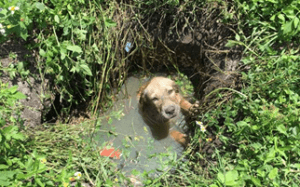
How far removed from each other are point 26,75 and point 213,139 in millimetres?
2024

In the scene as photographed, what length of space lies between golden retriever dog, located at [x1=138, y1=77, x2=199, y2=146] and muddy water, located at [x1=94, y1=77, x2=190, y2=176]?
0.08m

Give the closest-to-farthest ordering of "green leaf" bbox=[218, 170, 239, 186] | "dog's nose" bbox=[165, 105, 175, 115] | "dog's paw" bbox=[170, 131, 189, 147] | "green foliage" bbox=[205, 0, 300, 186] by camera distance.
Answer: "green leaf" bbox=[218, 170, 239, 186], "green foliage" bbox=[205, 0, 300, 186], "dog's nose" bbox=[165, 105, 175, 115], "dog's paw" bbox=[170, 131, 189, 147]

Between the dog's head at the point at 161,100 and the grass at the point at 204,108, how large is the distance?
40 cm

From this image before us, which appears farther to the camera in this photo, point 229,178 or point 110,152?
point 110,152

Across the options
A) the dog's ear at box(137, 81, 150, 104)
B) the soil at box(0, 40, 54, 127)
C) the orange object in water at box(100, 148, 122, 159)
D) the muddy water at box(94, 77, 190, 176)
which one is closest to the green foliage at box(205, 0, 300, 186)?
the muddy water at box(94, 77, 190, 176)

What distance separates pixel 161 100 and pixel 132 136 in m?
0.62

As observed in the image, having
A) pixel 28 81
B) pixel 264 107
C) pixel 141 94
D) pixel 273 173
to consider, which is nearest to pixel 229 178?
pixel 273 173

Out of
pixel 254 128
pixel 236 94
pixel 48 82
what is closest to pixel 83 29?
pixel 48 82

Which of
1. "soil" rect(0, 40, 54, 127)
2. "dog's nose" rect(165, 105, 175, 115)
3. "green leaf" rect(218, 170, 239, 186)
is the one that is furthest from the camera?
"dog's nose" rect(165, 105, 175, 115)

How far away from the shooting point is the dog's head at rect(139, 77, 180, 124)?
10.6ft

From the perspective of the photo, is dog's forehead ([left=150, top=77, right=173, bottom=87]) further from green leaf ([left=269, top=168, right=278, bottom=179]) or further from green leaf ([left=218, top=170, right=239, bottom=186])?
green leaf ([left=269, top=168, right=278, bottom=179])

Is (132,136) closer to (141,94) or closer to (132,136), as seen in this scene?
(132,136)

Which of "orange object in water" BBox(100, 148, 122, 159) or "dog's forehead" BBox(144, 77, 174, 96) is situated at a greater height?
"dog's forehead" BBox(144, 77, 174, 96)

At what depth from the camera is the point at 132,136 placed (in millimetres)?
3520
